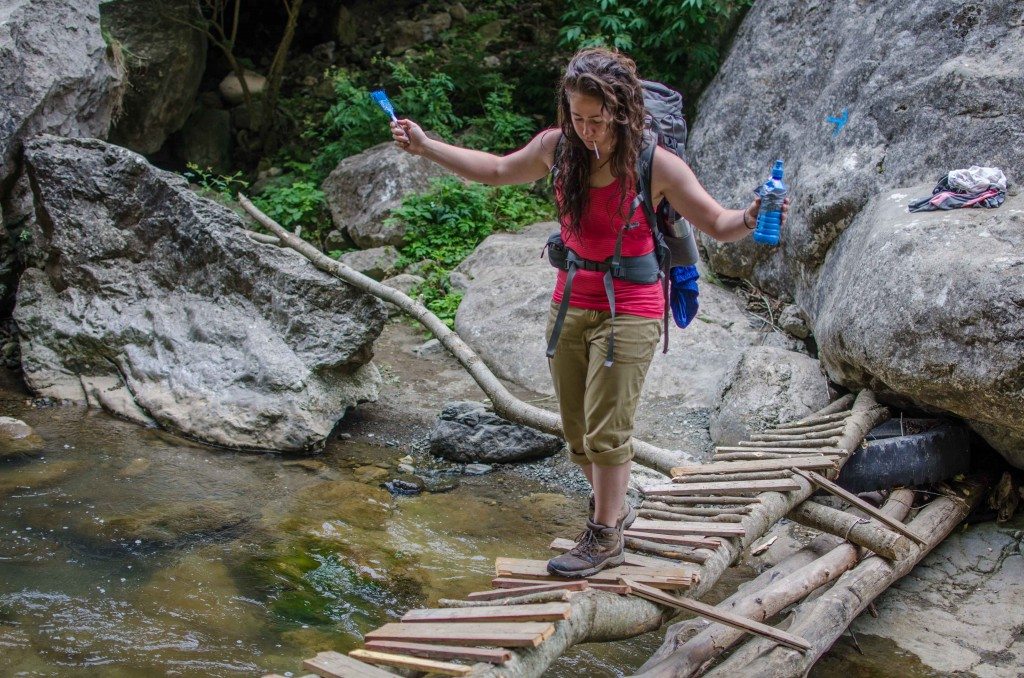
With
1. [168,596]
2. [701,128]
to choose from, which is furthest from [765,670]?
[701,128]

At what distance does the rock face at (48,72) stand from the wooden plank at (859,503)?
21.3ft

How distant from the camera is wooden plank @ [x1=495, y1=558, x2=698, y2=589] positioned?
138 inches

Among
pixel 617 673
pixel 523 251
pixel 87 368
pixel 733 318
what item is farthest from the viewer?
pixel 523 251

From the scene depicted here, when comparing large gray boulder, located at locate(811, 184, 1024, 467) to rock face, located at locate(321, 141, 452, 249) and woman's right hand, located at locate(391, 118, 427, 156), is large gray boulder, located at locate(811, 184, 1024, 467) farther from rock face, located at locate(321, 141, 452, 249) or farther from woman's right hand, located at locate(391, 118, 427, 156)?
rock face, located at locate(321, 141, 452, 249)

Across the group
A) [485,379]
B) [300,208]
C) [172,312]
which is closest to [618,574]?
[485,379]

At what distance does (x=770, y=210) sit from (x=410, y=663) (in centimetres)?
189

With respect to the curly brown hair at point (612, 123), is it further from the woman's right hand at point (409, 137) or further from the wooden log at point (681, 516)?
the wooden log at point (681, 516)

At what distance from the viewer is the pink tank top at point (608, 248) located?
3293 mm

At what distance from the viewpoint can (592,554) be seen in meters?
3.60

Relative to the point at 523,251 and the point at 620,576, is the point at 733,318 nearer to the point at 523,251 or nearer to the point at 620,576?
the point at 523,251

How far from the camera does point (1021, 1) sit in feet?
21.2

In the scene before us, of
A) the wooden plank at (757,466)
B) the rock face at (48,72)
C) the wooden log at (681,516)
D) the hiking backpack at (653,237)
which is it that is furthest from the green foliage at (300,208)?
the hiking backpack at (653,237)

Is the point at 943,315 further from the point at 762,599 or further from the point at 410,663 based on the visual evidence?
the point at 410,663

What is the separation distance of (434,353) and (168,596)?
173 inches
